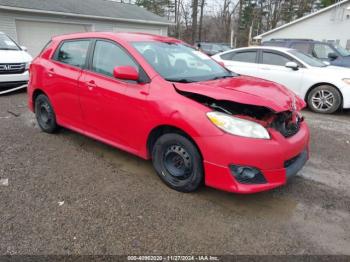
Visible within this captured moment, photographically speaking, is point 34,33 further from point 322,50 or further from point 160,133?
point 160,133

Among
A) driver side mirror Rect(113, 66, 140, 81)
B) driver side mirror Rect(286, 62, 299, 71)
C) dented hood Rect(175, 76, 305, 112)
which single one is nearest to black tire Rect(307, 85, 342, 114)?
driver side mirror Rect(286, 62, 299, 71)

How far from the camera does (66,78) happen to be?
4.22 meters

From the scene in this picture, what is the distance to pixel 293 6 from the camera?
37.9 m

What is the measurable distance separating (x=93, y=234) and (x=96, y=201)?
0.54m

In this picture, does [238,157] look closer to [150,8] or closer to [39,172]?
[39,172]

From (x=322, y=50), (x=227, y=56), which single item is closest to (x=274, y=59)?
(x=227, y=56)

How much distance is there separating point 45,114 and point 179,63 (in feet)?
8.31

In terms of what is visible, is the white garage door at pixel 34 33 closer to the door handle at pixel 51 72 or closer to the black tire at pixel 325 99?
the door handle at pixel 51 72

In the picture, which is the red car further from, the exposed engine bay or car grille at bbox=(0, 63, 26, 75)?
car grille at bbox=(0, 63, 26, 75)

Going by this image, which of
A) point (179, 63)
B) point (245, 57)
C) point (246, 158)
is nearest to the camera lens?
point (246, 158)

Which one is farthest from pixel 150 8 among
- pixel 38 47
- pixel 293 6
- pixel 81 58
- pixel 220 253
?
pixel 220 253

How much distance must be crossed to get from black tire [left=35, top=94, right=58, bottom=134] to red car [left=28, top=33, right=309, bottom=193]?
405 millimetres

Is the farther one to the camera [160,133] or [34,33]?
[34,33]

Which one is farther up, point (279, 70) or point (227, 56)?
point (227, 56)
